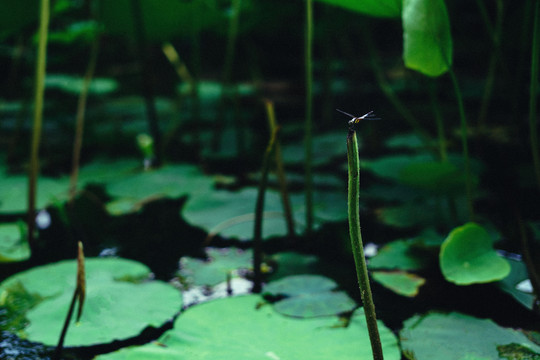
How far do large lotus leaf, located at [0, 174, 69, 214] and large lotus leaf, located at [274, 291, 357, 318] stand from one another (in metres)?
0.78

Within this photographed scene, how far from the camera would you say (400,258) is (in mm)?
857

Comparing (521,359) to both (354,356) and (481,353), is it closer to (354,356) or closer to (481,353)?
(481,353)

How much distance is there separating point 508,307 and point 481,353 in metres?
0.15

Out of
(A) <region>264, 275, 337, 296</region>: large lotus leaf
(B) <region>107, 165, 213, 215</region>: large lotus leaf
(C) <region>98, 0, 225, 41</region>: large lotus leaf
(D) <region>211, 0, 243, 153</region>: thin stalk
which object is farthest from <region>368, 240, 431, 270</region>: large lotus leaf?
(C) <region>98, 0, 225, 41</region>: large lotus leaf

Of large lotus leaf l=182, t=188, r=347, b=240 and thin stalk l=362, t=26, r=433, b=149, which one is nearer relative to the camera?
large lotus leaf l=182, t=188, r=347, b=240

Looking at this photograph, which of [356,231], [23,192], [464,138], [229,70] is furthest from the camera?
[229,70]

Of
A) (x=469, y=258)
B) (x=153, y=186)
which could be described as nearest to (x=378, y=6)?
(x=469, y=258)

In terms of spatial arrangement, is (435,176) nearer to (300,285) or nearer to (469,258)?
(469,258)

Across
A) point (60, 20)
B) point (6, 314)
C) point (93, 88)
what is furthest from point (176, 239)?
point (93, 88)

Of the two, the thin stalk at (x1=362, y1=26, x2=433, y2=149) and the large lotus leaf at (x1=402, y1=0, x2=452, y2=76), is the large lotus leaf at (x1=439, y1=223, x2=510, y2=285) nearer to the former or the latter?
the large lotus leaf at (x1=402, y1=0, x2=452, y2=76)

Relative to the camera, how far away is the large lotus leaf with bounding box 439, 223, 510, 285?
0.67 meters

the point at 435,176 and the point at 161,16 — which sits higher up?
the point at 161,16

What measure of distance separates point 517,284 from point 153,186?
102 centimetres

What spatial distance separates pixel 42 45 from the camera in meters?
0.90
